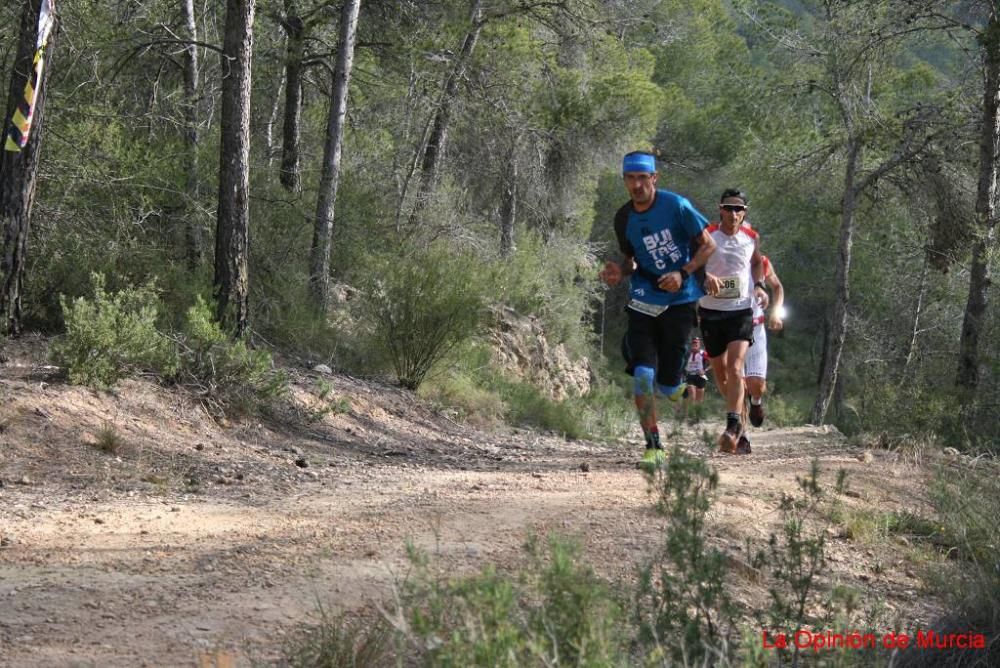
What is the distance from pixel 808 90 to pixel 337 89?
9.86 metres

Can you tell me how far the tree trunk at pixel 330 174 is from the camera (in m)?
13.2

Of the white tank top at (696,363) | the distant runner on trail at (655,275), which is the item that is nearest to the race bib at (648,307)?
the distant runner on trail at (655,275)

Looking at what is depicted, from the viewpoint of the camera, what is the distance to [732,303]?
856 centimetres

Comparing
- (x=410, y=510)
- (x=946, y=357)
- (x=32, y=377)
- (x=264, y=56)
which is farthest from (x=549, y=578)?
(x=946, y=357)

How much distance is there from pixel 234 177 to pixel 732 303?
183 inches

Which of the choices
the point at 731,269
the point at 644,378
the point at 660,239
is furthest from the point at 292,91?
the point at 644,378

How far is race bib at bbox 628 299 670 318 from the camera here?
25.0 feet

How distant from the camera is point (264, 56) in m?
15.7

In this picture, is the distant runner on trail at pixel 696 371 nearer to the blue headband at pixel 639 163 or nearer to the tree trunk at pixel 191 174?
the tree trunk at pixel 191 174

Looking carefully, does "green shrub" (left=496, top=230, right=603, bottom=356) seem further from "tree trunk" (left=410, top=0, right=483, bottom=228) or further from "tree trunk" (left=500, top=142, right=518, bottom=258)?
"tree trunk" (left=410, top=0, right=483, bottom=228)

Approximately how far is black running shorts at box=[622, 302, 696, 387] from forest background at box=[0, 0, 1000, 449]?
2.74 m

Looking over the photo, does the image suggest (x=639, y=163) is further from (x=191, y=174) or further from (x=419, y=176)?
(x=419, y=176)

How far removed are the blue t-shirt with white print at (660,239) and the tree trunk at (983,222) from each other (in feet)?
22.5

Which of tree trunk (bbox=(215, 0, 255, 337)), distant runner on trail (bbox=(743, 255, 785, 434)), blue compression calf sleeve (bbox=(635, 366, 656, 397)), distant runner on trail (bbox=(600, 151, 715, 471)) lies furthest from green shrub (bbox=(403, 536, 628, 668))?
tree trunk (bbox=(215, 0, 255, 337))
